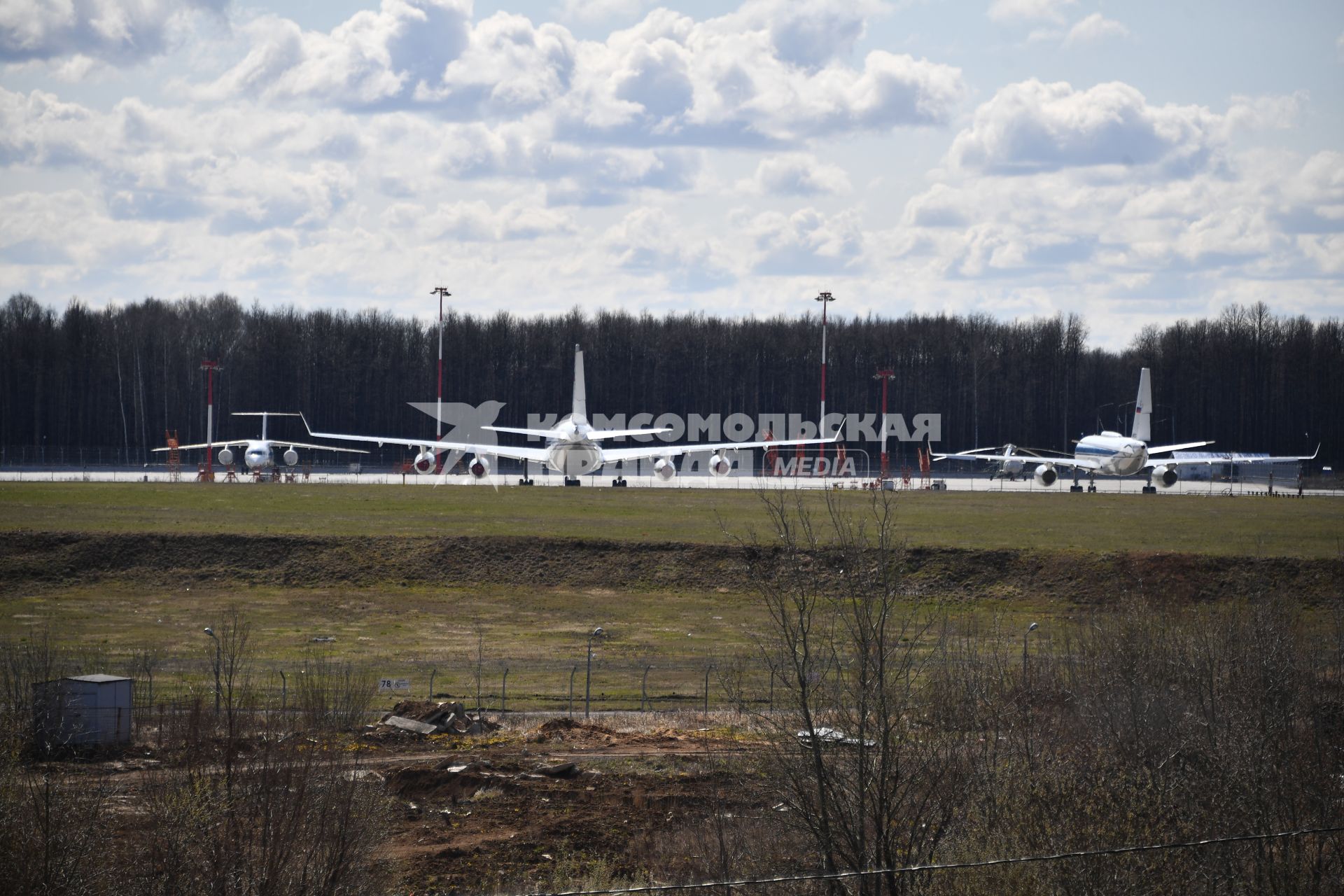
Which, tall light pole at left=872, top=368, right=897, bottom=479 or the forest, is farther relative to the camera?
the forest

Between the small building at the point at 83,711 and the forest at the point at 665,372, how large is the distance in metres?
115

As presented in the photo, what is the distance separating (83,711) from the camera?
2300 centimetres

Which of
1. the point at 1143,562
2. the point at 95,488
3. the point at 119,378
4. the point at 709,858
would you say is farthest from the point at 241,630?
the point at 119,378

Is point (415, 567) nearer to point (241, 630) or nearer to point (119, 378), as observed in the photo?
point (241, 630)

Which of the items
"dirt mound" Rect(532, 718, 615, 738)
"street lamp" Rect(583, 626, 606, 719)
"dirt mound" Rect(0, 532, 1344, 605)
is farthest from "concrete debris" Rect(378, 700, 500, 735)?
"dirt mound" Rect(0, 532, 1344, 605)

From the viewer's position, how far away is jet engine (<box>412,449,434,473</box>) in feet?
286

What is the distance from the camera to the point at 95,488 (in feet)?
243

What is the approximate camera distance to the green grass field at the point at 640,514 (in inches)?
2122

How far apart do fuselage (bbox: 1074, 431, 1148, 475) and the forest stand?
44.8 metres

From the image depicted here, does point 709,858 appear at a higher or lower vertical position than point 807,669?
lower

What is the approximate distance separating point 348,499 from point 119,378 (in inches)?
3080

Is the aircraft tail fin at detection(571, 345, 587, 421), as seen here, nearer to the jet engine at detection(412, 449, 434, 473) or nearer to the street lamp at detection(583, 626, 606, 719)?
the jet engine at detection(412, 449, 434, 473)

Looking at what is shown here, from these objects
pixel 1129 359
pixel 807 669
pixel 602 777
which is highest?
pixel 1129 359

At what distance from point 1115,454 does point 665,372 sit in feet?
228
